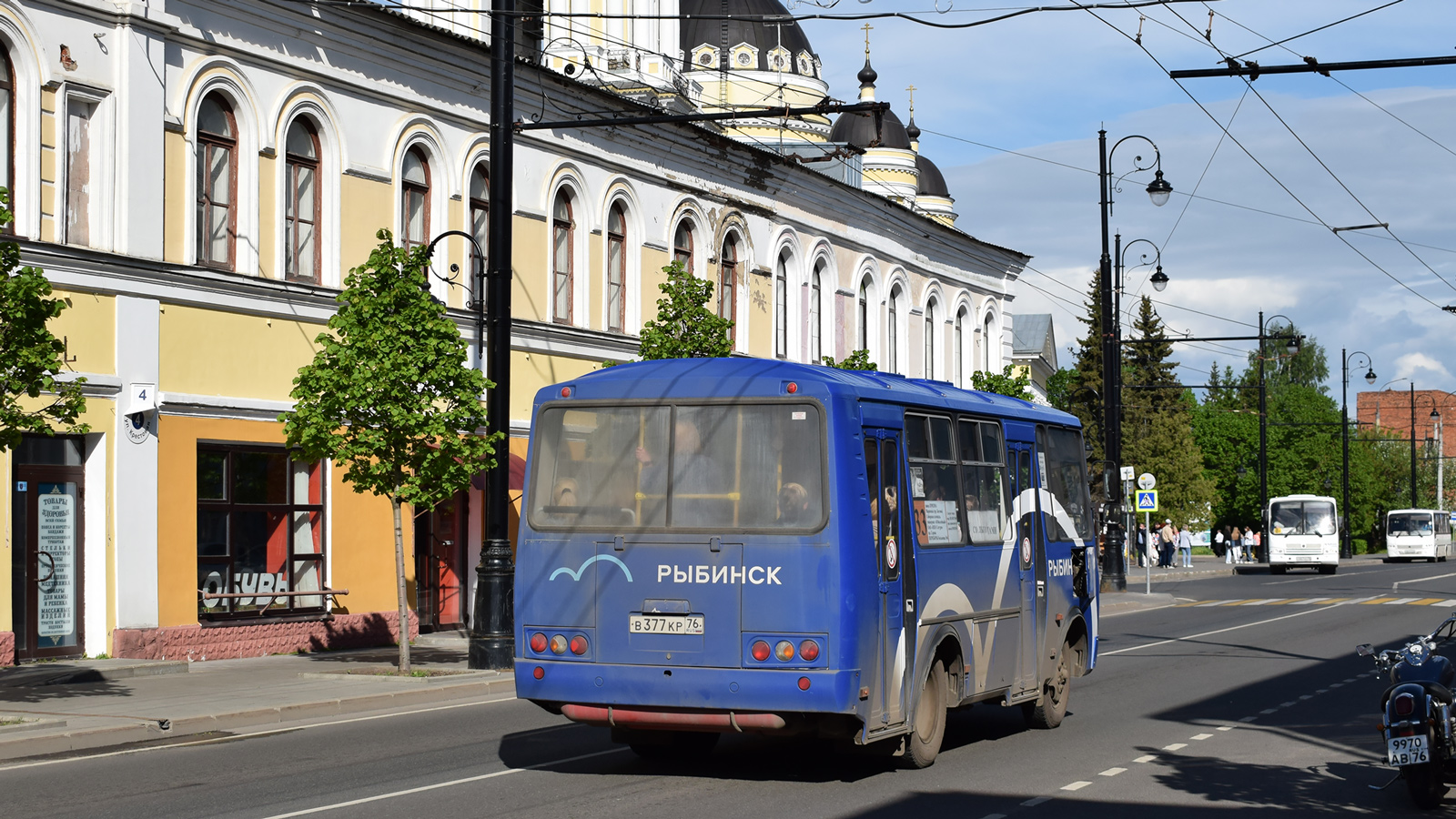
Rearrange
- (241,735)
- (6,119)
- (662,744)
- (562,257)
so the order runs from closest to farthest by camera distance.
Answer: (662,744)
(241,735)
(6,119)
(562,257)

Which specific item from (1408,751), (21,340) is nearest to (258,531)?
(21,340)

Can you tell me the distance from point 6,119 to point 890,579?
13.5 m

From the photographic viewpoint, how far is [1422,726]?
1031 cm

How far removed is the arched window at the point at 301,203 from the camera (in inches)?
957

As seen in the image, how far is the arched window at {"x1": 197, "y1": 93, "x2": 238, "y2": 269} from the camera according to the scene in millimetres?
22719

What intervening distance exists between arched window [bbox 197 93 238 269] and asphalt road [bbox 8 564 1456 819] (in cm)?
866

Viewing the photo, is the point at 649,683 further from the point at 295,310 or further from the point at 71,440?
the point at 295,310

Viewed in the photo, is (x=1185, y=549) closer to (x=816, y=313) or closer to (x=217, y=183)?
(x=816, y=313)

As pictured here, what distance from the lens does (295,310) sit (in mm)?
24172

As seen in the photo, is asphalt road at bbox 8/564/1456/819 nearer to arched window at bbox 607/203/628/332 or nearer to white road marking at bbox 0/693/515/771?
white road marking at bbox 0/693/515/771

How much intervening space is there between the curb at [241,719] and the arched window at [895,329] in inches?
1044

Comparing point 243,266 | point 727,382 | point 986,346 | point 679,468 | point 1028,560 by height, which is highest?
point 986,346

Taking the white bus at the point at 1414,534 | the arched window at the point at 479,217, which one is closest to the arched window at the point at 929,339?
the arched window at the point at 479,217

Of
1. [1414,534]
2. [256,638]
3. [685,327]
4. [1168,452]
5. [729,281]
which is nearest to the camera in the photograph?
[256,638]
